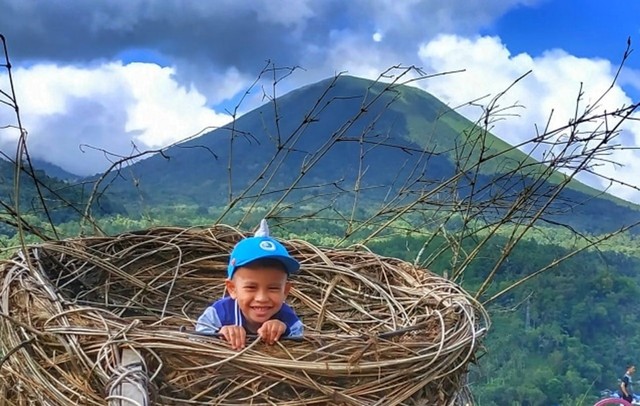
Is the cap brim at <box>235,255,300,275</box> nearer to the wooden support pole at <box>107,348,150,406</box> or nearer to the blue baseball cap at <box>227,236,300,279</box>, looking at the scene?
the blue baseball cap at <box>227,236,300,279</box>

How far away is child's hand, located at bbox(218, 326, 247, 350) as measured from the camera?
3.14 ft

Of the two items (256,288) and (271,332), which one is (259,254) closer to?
(256,288)

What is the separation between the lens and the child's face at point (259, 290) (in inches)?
50.5

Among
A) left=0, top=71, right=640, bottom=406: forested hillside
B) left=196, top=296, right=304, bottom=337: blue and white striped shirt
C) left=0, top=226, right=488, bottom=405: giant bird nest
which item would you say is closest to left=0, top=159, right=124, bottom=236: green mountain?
left=0, top=71, right=640, bottom=406: forested hillside

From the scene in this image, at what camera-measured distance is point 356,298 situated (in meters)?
1.74

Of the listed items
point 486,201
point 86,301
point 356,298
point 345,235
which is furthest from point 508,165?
point 86,301

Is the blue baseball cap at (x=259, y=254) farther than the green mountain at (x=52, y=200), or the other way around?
the green mountain at (x=52, y=200)

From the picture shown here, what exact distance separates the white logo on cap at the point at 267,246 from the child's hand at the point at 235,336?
0.29 meters

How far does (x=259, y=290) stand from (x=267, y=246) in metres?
0.08

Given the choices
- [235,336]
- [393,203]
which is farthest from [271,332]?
[393,203]

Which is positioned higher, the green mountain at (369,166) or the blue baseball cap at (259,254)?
the green mountain at (369,166)

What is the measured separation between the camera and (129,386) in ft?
2.88

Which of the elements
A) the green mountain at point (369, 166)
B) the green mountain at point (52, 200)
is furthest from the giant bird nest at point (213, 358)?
the green mountain at point (369, 166)

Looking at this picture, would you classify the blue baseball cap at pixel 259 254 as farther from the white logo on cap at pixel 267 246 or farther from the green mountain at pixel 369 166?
the green mountain at pixel 369 166
